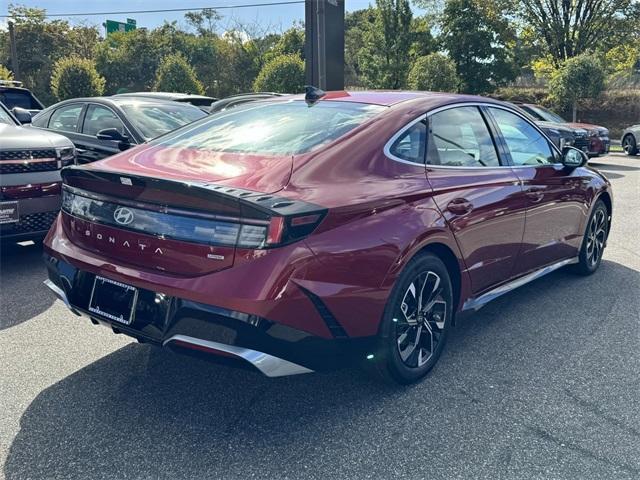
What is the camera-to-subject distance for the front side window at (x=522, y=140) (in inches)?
156

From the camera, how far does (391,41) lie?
31.8 meters

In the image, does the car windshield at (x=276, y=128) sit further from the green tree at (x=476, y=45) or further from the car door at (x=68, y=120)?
the green tree at (x=476, y=45)

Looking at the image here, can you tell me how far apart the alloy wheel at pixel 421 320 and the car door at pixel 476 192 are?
0.33 m

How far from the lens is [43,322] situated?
390 centimetres

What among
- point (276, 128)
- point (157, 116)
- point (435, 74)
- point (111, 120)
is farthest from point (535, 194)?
point (435, 74)

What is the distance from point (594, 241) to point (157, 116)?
16.3ft

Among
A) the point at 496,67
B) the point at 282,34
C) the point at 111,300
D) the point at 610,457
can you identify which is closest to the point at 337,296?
the point at 111,300

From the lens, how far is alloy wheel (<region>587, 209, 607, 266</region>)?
503 centimetres

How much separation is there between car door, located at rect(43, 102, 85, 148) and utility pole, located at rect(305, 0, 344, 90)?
670 cm

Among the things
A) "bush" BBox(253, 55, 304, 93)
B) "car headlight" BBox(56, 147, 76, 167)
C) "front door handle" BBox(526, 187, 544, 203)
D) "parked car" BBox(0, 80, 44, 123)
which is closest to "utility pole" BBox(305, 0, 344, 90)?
"parked car" BBox(0, 80, 44, 123)

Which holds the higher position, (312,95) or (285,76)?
(285,76)

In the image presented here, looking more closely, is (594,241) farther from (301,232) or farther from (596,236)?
(301,232)

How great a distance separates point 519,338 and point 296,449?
74.8 inches

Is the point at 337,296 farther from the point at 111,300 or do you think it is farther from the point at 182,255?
the point at 111,300
